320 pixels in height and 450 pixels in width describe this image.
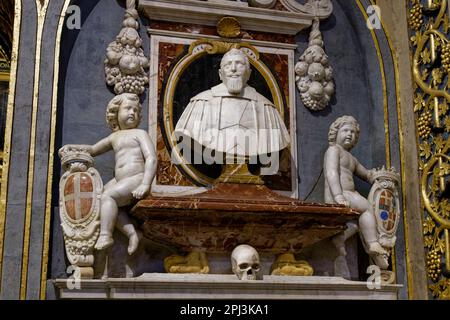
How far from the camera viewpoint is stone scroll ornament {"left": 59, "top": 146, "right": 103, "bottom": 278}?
5.54 metres

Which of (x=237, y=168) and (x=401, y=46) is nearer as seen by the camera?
(x=237, y=168)

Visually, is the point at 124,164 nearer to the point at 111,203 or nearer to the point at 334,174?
the point at 111,203

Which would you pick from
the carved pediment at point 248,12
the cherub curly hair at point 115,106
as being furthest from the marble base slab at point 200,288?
the carved pediment at point 248,12

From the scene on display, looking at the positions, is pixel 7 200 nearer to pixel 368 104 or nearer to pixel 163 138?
pixel 163 138

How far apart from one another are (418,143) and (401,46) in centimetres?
97

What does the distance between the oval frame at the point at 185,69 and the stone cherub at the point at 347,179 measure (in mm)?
578

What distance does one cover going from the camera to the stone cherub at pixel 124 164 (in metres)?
5.59

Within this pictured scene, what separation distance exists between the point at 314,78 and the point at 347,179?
1.03 meters

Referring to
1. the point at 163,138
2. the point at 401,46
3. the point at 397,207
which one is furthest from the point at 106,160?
the point at 401,46

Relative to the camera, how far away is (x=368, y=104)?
7.07 m

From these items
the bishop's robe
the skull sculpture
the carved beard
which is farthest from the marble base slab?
the carved beard

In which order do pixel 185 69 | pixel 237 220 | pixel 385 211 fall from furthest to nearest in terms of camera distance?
pixel 185 69
pixel 385 211
pixel 237 220

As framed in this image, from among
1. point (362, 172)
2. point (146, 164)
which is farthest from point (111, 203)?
point (362, 172)

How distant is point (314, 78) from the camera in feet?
22.3
